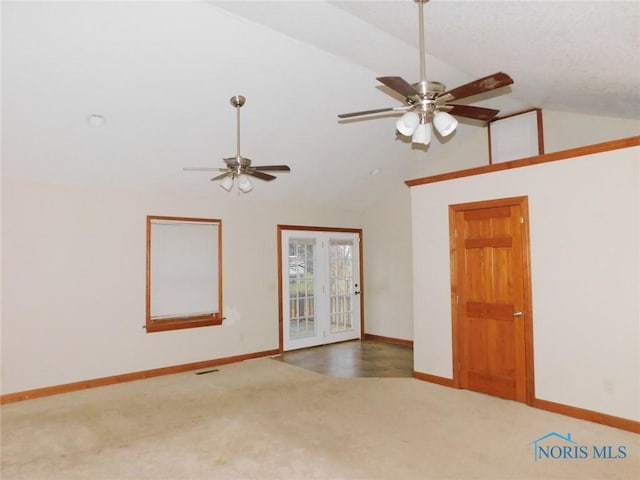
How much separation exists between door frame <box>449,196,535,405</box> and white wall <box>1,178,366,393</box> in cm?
314

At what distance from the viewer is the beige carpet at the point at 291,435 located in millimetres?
3002

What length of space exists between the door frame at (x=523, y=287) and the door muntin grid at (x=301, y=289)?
299 centimetres

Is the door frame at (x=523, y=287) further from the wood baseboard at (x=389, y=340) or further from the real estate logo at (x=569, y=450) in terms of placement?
the wood baseboard at (x=389, y=340)

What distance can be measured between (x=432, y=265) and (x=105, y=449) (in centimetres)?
384

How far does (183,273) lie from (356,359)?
9.36ft

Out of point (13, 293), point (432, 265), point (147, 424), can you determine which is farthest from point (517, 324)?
point (13, 293)

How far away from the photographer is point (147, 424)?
3898 millimetres

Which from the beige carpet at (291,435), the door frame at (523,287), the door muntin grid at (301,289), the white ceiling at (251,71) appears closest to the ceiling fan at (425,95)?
the white ceiling at (251,71)

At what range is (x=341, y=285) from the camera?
780 centimetres

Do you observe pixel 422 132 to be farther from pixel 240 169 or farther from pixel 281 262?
pixel 281 262

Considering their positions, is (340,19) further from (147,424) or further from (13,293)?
→ (13,293)

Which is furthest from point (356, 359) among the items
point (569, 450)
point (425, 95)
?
point (425, 95)

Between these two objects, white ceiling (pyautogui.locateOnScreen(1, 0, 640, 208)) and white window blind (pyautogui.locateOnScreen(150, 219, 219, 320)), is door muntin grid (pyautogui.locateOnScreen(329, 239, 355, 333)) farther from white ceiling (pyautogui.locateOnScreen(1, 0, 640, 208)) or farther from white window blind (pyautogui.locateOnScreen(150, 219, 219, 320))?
white ceiling (pyautogui.locateOnScreen(1, 0, 640, 208))

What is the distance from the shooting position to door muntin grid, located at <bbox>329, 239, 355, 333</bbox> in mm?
7648
